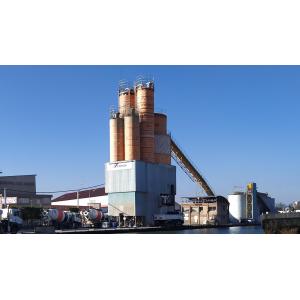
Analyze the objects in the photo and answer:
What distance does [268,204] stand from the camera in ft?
223

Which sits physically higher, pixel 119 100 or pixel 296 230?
pixel 119 100

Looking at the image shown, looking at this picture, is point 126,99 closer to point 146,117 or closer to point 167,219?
point 146,117

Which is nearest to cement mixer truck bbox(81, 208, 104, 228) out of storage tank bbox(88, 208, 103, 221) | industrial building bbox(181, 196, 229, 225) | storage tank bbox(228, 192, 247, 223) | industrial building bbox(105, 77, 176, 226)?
storage tank bbox(88, 208, 103, 221)

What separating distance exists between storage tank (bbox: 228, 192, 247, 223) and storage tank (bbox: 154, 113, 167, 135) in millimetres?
22031

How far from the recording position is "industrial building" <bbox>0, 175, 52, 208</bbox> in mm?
48287

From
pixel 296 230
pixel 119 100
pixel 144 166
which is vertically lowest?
pixel 296 230

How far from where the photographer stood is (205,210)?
5947cm

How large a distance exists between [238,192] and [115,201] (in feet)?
86.8

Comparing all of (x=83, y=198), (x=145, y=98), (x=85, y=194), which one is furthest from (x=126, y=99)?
(x=85, y=194)

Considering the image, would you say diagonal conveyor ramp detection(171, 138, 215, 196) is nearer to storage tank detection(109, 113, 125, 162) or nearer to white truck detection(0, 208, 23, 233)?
storage tank detection(109, 113, 125, 162)
